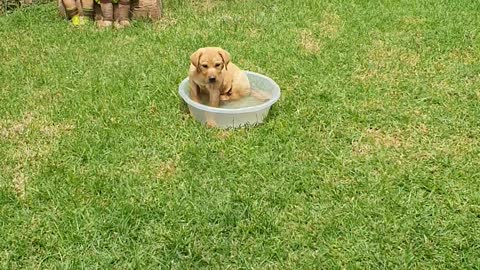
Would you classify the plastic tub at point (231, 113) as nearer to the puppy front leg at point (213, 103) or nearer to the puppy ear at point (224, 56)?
the puppy front leg at point (213, 103)

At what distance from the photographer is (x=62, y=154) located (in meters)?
3.46

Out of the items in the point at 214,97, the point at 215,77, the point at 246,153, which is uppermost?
the point at 215,77

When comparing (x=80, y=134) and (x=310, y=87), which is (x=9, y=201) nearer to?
(x=80, y=134)

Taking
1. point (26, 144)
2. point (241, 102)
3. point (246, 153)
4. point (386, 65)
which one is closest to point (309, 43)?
point (386, 65)

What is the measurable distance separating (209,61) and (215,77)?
0.10 meters

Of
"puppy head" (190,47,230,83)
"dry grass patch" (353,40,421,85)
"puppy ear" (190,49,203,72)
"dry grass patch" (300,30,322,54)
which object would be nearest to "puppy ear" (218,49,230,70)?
"puppy head" (190,47,230,83)

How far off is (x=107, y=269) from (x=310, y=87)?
2244 mm

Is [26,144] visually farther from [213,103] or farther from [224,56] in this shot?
[224,56]

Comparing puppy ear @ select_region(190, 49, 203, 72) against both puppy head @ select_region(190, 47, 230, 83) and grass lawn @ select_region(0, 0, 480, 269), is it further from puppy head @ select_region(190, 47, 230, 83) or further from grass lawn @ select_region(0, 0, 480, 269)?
grass lawn @ select_region(0, 0, 480, 269)

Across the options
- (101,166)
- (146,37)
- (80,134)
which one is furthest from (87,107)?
(146,37)

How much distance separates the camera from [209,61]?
11.7 ft

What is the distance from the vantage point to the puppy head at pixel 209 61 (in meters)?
3.56

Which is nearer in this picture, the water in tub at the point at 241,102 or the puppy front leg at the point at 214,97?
the puppy front leg at the point at 214,97

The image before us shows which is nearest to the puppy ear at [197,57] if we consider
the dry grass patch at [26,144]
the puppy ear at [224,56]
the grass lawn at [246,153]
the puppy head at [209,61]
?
the puppy head at [209,61]
